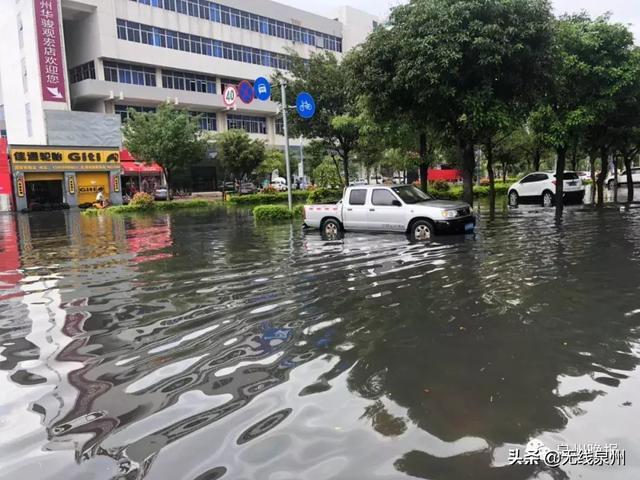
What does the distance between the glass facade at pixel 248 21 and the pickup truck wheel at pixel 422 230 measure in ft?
154

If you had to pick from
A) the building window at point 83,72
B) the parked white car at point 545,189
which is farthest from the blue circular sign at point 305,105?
the building window at point 83,72

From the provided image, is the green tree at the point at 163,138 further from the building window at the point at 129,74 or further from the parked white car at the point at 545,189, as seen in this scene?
the parked white car at the point at 545,189

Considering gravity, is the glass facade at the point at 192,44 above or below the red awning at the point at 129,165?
above

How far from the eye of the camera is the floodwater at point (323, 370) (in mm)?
3316

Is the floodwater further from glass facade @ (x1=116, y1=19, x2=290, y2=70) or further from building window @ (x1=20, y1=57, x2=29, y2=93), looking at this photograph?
building window @ (x1=20, y1=57, x2=29, y2=93)

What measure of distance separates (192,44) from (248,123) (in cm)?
1044

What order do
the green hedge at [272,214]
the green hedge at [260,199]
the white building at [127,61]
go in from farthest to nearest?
the white building at [127,61]
the green hedge at [260,199]
the green hedge at [272,214]

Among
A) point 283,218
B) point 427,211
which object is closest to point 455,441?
point 427,211

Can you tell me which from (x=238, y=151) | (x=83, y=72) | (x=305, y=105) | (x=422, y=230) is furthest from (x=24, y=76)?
(x=422, y=230)

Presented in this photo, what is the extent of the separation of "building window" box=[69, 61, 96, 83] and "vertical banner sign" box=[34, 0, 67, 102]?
3.70 metres

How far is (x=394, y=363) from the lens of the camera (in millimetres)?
4734

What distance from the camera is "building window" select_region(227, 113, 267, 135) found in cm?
5919

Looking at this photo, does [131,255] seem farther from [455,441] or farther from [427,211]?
[455,441]

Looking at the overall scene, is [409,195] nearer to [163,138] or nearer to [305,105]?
[305,105]
